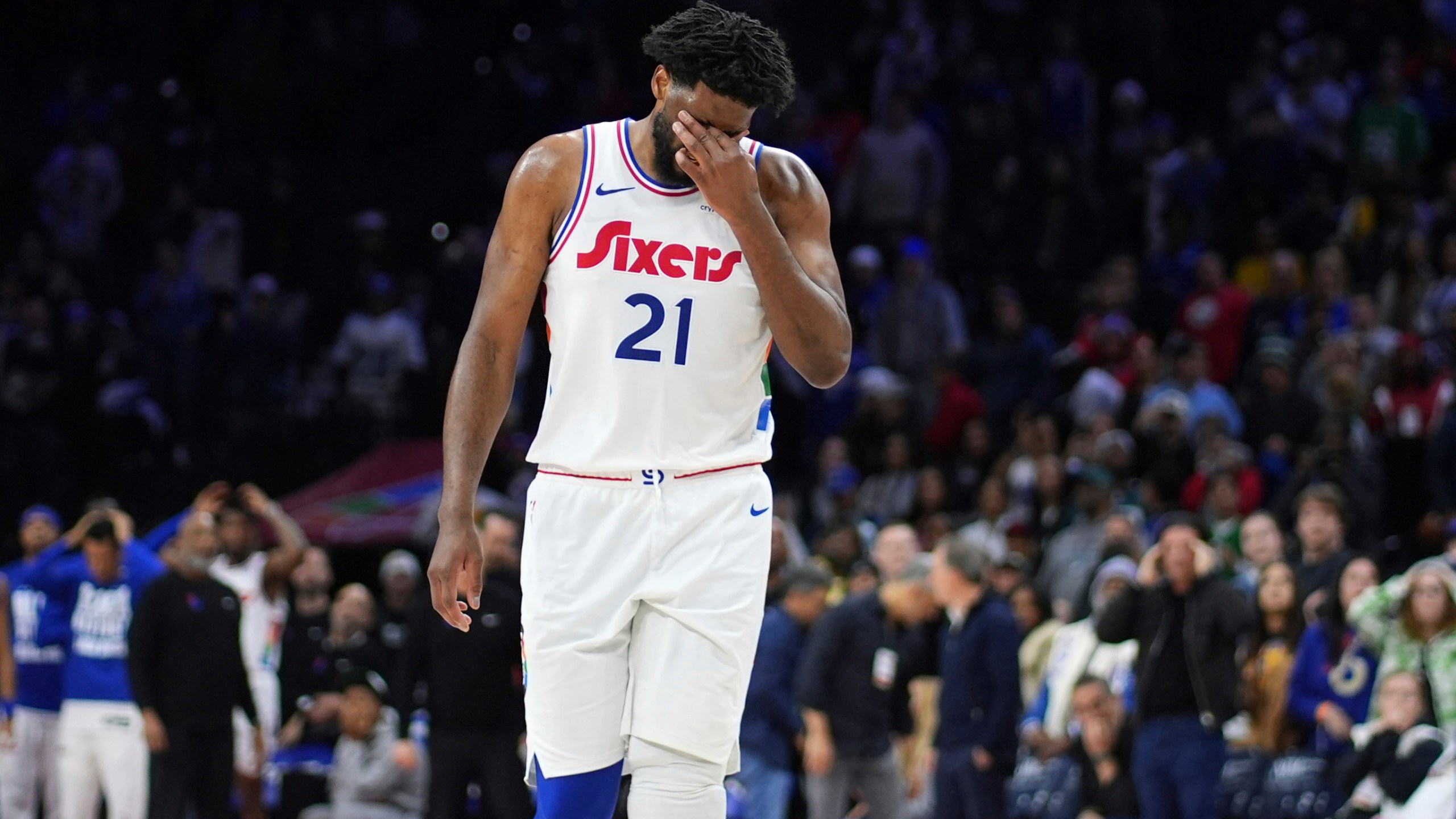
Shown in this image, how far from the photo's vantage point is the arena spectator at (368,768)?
1252 centimetres

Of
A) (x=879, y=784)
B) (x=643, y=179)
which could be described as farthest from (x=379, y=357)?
(x=643, y=179)

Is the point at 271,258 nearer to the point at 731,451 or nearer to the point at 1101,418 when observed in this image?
the point at 1101,418

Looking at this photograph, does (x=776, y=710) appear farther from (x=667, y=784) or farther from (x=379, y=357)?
(x=667, y=784)

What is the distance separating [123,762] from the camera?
41.1 feet

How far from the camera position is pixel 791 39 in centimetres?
2020

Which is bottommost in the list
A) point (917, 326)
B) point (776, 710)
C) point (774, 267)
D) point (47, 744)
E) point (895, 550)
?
point (47, 744)

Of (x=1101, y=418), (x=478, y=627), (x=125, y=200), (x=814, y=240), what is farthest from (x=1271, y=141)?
(x=814, y=240)

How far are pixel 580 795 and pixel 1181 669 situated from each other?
6.75 meters

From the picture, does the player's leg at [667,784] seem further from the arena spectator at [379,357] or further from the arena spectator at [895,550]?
the arena spectator at [379,357]

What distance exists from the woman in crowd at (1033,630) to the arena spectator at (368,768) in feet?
12.7

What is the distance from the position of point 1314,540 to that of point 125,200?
13.1 meters

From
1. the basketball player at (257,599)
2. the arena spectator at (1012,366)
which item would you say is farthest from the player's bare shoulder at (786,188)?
the arena spectator at (1012,366)

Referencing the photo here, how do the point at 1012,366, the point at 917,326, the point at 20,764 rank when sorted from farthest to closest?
the point at 917,326 → the point at 1012,366 → the point at 20,764

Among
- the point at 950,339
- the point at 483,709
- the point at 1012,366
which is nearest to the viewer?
the point at 483,709
